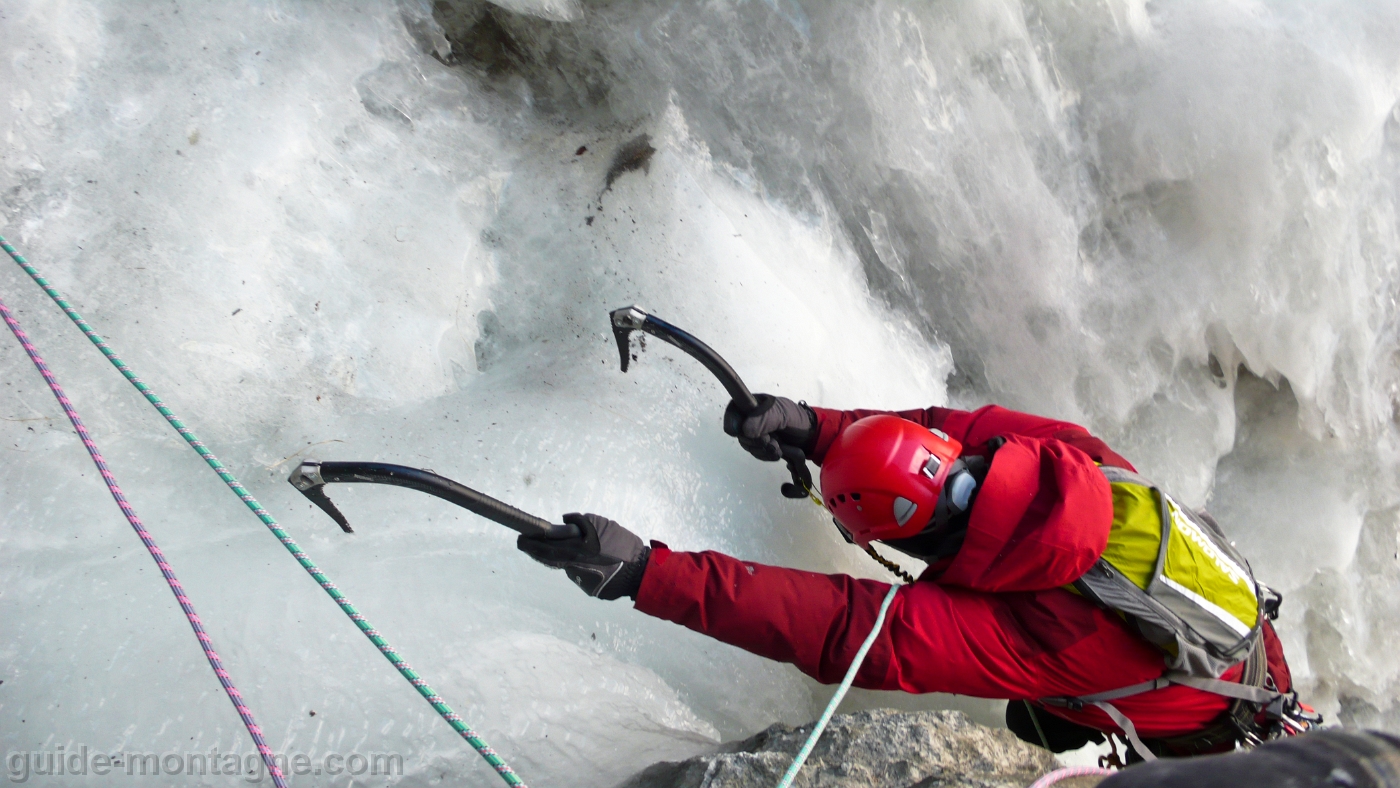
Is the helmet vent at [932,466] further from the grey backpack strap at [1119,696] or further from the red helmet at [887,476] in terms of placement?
the grey backpack strap at [1119,696]

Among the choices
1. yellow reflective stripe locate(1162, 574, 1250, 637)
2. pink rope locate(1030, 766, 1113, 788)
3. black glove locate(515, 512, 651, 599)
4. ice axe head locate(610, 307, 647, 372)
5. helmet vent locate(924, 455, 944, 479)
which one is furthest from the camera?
ice axe head locate(610, 307, 647, 372)

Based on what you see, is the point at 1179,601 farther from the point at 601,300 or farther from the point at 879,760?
the point at 601,300

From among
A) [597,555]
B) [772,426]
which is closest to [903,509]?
[772,426]

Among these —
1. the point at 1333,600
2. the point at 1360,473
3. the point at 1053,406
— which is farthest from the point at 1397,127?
the point at 1333,600

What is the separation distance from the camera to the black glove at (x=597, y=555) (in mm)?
1337

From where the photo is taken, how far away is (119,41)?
5.91 ft

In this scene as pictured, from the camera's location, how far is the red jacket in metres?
1.38

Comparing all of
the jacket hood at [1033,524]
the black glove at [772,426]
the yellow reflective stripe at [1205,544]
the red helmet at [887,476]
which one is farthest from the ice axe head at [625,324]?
the yellow reflective stripe at [1205,544]

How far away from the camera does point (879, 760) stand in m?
1.35

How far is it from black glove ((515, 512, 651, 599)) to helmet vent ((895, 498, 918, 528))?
1.70 feet

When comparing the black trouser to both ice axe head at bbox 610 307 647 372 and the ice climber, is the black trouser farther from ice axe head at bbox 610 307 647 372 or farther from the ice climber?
ice axe head at bbox 610 307 647 372

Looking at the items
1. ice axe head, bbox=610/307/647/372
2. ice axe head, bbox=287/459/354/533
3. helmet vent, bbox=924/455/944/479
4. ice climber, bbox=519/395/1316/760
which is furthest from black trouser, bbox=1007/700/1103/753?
ice axe head, bbox=287/459/354/533

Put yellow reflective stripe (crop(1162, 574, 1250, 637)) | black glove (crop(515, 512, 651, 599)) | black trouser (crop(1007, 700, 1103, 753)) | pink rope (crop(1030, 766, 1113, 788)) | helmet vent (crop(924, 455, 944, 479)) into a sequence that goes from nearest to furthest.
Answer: pink rope (crop(1030, 766, 1113, 788))
black glove (crop(515, 512, 651, 599))
yellow reflective stripe (crop(1162, 574, 1250, 637))
helmet vent (crop(924, 455, 944, 479))
black trouser (crop(1007, 700, 1103, 753))

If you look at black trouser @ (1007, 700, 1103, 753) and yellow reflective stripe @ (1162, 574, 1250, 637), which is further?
black trouser @ (1007, 700, 1103, 753)
